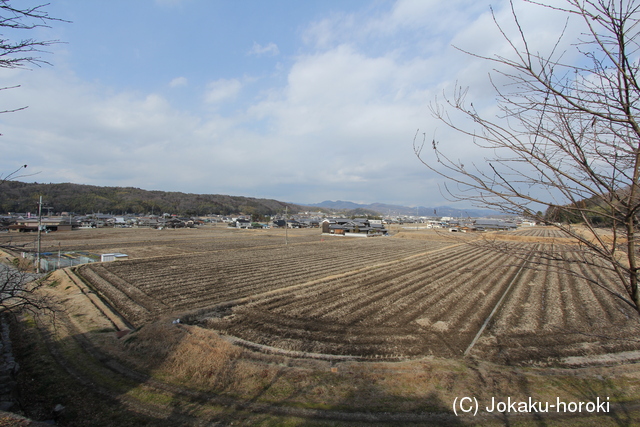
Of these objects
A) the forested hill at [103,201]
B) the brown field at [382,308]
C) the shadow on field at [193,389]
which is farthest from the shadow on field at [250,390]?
the forested hill at [103,201]

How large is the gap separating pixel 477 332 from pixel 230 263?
60.5ft

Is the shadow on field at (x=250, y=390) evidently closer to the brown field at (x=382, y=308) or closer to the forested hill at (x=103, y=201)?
the brown field at (x=382, y=308)

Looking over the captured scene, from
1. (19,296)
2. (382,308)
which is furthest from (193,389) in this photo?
(382,308)

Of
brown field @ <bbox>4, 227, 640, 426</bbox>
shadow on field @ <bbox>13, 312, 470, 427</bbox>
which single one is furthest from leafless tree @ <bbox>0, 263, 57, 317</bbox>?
shadow on field @ <bbox>13, 312, 470, 427</bbox>

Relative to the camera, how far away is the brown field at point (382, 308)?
8352 mm

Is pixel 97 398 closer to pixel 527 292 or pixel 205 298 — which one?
pixel 205 298

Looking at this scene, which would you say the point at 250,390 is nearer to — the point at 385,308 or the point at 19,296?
the point at 19,296

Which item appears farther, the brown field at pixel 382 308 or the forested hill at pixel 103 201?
the forested hill at pixel 103 201

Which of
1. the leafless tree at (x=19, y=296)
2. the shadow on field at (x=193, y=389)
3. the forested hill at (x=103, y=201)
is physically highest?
the forested hill at (x=103, y=201)

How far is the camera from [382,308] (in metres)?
11.8

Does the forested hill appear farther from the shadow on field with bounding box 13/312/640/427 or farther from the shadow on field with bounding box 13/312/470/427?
the shadow on field with bounding box 13/312/640/427

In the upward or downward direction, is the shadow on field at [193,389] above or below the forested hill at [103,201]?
below

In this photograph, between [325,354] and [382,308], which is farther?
[382,308]

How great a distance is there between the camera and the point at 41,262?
20.9m
